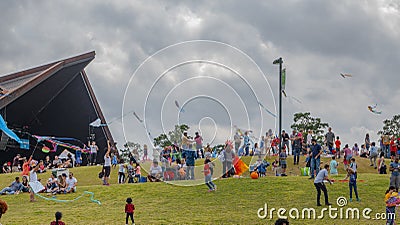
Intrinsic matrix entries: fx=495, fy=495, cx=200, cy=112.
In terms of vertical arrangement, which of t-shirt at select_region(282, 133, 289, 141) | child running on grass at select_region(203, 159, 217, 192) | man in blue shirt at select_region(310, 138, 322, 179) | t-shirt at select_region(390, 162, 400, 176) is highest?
t-shirt at select_region(282, 133, 289, 141)

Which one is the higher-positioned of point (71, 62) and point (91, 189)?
point (71, 62)

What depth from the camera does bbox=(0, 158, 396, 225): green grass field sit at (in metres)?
16.0

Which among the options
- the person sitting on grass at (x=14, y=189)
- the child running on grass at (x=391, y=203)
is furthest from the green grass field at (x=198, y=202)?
the child running on grass at (x=391, y=203)

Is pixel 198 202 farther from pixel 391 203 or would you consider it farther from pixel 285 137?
pixel 285 137

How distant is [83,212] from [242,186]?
25.0ft

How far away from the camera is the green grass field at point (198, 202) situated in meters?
16.0

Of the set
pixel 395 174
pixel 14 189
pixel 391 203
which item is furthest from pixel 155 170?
pixel 391 203

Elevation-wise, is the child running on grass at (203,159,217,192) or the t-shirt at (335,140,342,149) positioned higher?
the t-shirt at (335,140,342,149)

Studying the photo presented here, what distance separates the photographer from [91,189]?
2386cm

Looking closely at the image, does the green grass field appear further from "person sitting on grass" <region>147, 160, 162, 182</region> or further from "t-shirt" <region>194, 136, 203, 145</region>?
"t-shirt" <region>194, 136, 203, 145</region>

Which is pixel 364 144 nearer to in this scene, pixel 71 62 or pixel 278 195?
pixel 278 195

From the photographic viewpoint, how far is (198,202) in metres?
19.1

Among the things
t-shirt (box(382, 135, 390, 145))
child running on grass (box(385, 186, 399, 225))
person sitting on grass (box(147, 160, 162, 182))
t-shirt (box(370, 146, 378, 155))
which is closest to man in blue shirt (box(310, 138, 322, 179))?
child running on grass (box(385, 186, 399, 225))

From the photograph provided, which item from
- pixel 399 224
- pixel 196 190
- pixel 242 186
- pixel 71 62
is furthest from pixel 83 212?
pixel 71 62
